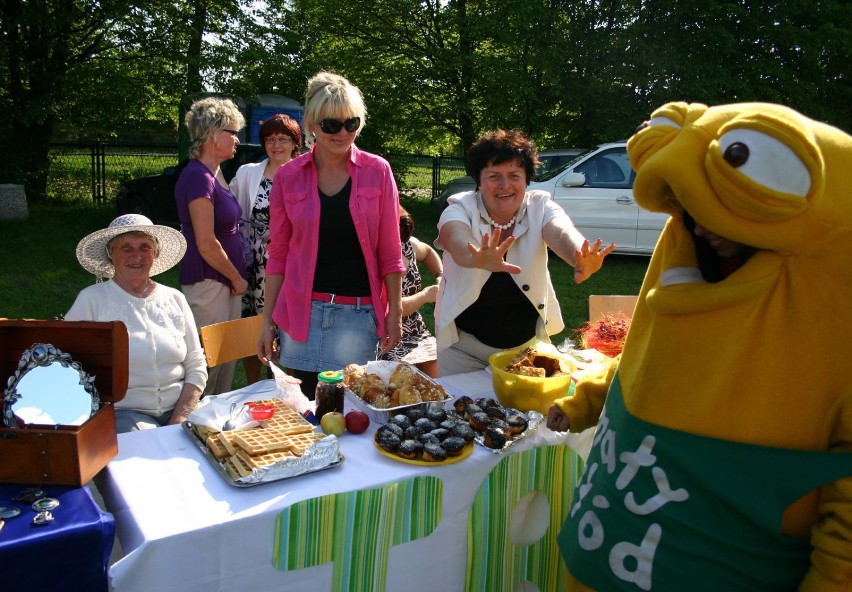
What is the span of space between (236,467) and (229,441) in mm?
159

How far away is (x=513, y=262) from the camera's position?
273 centimetres

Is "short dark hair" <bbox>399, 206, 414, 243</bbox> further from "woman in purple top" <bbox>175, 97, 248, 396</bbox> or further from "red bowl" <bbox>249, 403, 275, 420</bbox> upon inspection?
"red bowl" <bbox>249, 403, 275, 420</bbox>

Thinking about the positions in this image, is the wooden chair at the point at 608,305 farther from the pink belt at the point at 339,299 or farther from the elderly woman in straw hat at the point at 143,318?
the elderly woman in straw hat at the point at 143,318

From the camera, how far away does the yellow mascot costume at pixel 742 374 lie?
1.25 metres

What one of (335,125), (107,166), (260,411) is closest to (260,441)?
(260,411)

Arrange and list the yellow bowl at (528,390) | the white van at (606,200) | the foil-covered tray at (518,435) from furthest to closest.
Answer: the white van at (606,200) → the yellow bowl at (528,390) → the foil-covered tray at (518,435)

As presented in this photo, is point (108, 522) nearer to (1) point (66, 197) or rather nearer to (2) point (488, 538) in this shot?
(2) point (488, 538)

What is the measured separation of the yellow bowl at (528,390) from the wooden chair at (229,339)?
1.45 meters

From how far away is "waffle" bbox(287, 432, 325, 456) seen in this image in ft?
6.79

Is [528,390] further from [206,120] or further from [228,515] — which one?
[206,120]

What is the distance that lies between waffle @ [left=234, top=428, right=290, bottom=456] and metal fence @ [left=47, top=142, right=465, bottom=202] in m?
12.0

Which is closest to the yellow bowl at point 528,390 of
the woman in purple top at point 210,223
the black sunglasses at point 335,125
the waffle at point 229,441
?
the waffle at point 229,441

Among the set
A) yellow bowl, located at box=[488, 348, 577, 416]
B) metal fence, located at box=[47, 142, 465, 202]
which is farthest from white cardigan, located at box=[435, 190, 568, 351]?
metal fence, located at box=[47, 142, 465, 202]

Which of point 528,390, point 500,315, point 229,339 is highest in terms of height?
point 500,315
